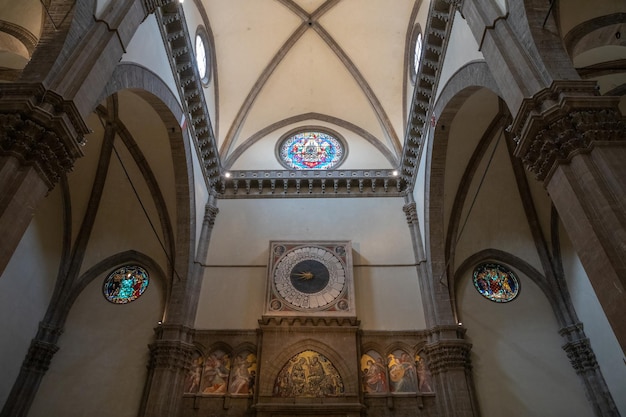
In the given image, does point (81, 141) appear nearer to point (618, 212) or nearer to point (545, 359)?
point (618, 212)

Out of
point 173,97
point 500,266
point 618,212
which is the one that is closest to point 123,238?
point 173,97

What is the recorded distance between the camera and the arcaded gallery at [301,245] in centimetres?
901

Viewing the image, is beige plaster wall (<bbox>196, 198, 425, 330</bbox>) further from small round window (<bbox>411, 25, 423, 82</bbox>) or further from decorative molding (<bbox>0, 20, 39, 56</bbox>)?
decorative molding (<bbox>0, 20, 39, 56</bbox>)

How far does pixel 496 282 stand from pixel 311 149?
723cm

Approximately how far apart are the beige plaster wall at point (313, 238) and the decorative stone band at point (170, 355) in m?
0.80

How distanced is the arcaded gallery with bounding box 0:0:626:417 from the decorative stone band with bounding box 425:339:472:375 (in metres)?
0.06

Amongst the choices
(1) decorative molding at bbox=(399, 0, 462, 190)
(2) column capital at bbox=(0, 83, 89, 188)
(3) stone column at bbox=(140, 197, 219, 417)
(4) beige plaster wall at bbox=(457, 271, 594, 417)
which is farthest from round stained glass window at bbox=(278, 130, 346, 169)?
(2) column capital at bbox=(0, 83, 89, 188)

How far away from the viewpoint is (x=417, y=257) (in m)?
11.5

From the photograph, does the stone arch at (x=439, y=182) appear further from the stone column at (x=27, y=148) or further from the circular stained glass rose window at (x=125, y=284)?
the circular stained glass rose window at (x=125, y=284)

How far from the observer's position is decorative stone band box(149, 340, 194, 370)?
9.73 m

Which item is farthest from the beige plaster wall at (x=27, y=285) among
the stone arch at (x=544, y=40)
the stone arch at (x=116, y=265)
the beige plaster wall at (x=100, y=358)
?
the stone arch at (x=544, y=40)

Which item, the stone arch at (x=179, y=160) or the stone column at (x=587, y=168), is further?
the stone arch at (x=179, y=160)

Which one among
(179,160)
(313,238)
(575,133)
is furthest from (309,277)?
(575,133)

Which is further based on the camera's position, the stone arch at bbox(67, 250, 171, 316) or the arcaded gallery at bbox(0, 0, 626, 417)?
the stone arch at bbox(67, 250, 171, 316)
